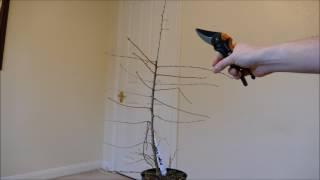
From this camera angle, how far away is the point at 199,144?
2908 millimetres

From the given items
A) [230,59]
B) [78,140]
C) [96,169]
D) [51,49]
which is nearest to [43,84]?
[51,49]

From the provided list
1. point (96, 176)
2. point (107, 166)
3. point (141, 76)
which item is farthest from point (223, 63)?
point (107, 166)

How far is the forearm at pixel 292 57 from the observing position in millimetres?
752

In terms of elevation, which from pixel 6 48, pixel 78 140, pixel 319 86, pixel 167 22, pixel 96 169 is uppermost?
pixel 167 22

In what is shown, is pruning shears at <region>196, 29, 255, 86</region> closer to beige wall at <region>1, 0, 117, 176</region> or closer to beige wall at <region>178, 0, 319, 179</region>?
beige wall at <region>178, 0, 319, 179</region>

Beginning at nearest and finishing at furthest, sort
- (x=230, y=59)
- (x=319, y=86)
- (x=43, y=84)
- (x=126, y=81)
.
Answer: (x=230, y=59) < (x=319, y=86) < (x=43, y=84) < (x=126, y=81)

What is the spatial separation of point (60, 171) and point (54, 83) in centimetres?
96

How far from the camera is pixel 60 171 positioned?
11.8 feet

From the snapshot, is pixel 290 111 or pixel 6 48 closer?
pixel 290 111

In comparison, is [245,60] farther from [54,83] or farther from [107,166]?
[107,166]

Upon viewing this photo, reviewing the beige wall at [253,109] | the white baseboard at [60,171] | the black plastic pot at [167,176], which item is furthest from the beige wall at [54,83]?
the black plastic pot at [167,176]

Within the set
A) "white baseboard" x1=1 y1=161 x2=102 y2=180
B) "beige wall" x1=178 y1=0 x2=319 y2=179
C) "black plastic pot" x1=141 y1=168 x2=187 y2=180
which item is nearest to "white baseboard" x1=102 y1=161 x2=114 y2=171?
"white baseboard" x1=1 y1=161 x2=102 y2=180

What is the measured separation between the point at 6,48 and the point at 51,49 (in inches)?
18.3

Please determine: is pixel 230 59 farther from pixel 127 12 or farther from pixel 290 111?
pixel 127 12
